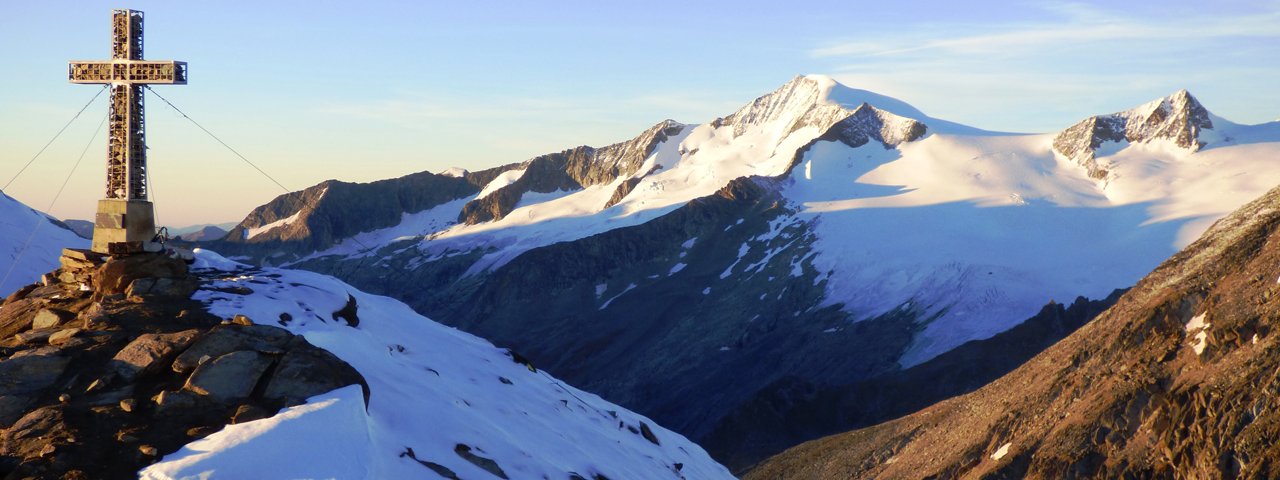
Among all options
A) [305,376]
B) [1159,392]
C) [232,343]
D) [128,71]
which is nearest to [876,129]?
[1159,392]

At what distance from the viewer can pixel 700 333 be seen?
12988 centimetres

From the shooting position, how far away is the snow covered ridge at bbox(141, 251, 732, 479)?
22672 millimetres

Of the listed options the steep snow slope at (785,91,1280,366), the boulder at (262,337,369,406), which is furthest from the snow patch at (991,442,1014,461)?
the steep snow slope at (785,91,1280,366)

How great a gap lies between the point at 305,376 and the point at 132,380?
11.6 ft

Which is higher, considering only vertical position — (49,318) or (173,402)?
(49,318)

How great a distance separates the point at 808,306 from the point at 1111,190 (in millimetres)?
44529

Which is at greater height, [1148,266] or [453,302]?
[1148,266]

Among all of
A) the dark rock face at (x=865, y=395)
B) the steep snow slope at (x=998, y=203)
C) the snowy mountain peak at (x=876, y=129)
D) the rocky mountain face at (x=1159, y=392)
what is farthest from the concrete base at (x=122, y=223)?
the snowy mountain peak at (x=876, y=129)

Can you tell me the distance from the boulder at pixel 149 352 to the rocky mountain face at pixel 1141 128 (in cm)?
14008

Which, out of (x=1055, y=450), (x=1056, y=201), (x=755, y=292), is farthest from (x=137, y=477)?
(x=1056, y=201)

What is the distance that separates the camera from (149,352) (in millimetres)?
25766

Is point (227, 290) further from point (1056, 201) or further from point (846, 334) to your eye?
point (1056, 201)

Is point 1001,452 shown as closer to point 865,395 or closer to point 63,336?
point 63,336

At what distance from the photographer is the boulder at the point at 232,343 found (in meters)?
25.5
